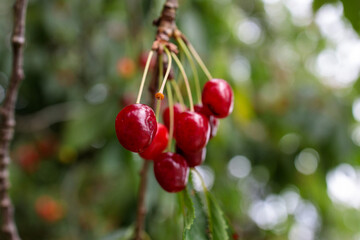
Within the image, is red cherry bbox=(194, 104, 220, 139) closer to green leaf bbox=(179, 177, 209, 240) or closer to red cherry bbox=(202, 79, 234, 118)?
red cherry bbox=(202, 79, 234, 118)

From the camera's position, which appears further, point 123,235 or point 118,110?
point 118,110

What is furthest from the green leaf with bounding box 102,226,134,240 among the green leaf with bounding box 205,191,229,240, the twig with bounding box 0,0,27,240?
the green leaf with bounding box 205,191,229,240

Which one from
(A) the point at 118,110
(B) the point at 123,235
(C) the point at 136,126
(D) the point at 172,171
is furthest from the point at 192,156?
(A) the point at 118,110

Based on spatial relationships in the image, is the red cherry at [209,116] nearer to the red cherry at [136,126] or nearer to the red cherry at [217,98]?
the red cherry at [217,98]

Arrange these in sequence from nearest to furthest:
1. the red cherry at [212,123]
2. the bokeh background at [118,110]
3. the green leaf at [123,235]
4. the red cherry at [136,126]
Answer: the red cherry at [136,126] → the red cherry at [212,123] → the green leaf at [123,235] → the bokeh background at [118,110]

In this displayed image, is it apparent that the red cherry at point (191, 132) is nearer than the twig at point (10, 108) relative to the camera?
Yes

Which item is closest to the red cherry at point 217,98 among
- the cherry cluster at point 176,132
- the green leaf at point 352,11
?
Result: the cherry cluster at point 176,132

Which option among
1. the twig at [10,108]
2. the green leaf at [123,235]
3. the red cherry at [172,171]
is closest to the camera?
the red cherry at [172,171]

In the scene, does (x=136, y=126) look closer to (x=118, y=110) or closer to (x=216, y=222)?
(x=216, y=222)
